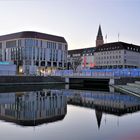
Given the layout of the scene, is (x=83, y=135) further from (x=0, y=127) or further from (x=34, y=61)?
(x=34, y=61)

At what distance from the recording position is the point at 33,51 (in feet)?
395

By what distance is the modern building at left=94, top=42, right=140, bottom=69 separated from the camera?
14288 cm

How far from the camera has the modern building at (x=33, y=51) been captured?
11850 cm

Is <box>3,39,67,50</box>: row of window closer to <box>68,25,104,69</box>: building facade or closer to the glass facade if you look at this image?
the glass facade

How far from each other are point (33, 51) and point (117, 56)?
2003 inches

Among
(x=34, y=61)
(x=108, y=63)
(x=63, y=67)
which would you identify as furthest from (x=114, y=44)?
(x=34, y=61)

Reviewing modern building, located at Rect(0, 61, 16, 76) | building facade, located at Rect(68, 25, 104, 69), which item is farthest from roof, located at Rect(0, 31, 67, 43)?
modern building, located at Rect(0, 61, 16, 76)

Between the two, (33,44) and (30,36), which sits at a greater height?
(30,36)

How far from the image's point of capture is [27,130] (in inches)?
527

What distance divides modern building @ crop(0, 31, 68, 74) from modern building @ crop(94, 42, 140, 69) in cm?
2855

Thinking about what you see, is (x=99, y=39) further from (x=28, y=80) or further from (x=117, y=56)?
(x=28, y=80)

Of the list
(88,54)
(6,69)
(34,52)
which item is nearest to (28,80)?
(6,69)

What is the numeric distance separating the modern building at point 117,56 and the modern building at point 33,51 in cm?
2855

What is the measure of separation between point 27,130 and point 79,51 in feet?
564
